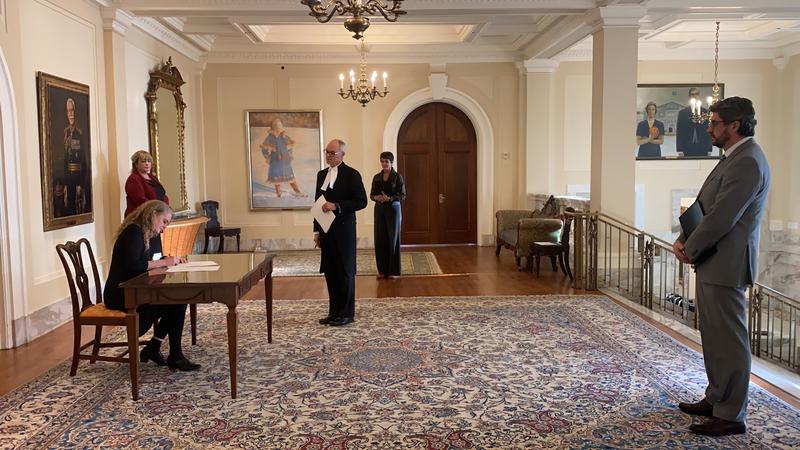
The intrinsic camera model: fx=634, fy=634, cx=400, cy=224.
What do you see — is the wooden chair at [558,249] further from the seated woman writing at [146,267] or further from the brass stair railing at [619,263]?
the seated woman writing at [146,267]

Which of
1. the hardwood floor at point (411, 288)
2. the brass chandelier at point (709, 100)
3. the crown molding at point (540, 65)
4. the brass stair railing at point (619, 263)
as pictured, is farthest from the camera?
the crown molding at point (540, 65)

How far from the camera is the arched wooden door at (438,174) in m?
12.1

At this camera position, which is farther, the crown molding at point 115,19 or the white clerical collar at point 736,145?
the crown molding at point 115,19

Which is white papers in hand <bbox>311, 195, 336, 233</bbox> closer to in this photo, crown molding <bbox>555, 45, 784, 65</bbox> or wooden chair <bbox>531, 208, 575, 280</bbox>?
wooden chair <bbox>531, 208, 575, 280</bbox>

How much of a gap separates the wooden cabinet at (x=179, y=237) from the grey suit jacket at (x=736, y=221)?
22.2 ft

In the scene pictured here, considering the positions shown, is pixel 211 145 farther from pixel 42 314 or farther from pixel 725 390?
pixel 725 390

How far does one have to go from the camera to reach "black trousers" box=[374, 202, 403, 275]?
8.30m

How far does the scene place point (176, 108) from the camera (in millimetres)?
10070

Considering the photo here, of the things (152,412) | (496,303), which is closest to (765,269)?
Answer: (496,303)

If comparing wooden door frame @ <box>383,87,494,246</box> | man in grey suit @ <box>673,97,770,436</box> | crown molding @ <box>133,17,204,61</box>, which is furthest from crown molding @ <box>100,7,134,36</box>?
man in grey suit @ <box>673,97,770,436</box>

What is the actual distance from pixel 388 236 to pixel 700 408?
514cm

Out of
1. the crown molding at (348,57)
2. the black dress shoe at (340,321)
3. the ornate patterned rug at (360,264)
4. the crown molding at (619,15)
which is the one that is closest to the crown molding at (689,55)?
the crown molding at (348,57)

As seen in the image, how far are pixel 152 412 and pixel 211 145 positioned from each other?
843cm

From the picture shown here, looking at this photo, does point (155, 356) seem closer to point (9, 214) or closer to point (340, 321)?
point (340, 321)
